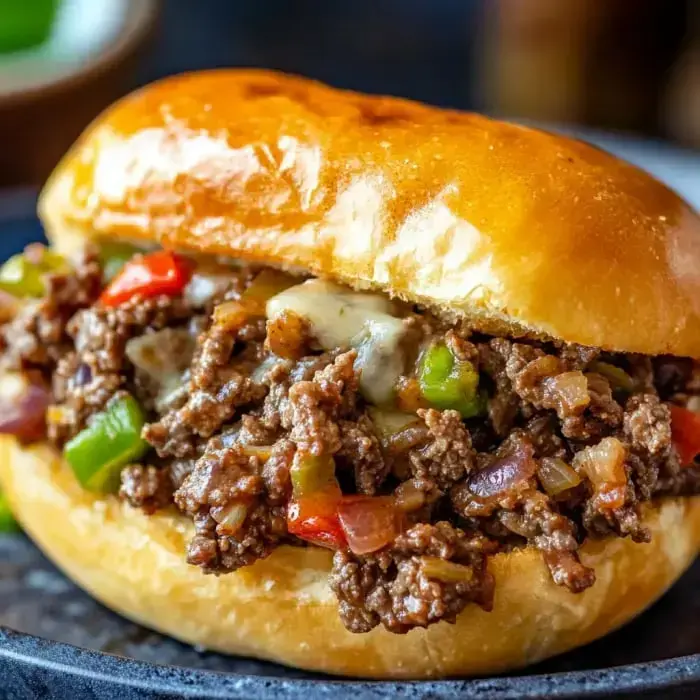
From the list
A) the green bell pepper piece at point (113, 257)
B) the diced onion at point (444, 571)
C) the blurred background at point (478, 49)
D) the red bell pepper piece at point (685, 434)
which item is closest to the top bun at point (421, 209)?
the green bell pepper piece at point (113, 257)

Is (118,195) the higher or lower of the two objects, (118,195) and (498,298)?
the lower

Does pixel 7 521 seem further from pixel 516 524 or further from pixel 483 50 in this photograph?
pixel 483 50

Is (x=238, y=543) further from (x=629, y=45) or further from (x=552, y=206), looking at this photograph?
(x=629, y=45)

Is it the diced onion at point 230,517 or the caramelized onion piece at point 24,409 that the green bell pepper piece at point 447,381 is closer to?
the diced onion at point 230,517

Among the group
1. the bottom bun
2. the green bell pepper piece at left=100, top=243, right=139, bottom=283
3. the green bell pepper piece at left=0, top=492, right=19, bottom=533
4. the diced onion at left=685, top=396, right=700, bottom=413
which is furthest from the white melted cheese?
the green bell pepper piece at left=0, top=492, right=19, bottom=533

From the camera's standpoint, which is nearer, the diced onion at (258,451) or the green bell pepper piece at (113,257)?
the diced onion at (258,451)

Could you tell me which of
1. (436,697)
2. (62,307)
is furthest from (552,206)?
(62,307)
